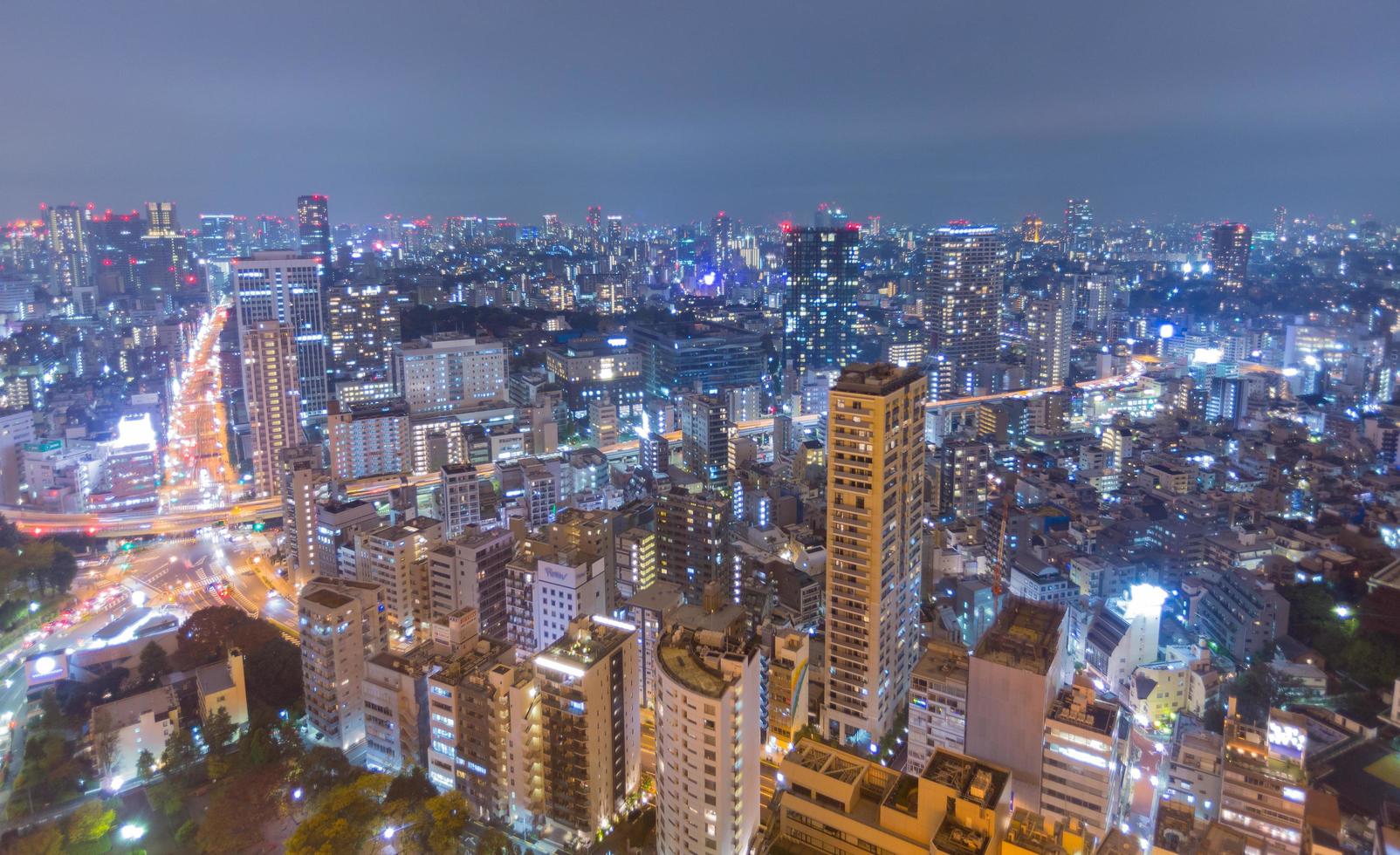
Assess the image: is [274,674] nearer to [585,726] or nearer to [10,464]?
[585,726]

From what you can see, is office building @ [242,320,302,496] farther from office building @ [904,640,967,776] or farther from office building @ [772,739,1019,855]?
office building @ [772,739,1019,855]

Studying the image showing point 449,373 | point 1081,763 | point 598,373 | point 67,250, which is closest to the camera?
point 1081,763

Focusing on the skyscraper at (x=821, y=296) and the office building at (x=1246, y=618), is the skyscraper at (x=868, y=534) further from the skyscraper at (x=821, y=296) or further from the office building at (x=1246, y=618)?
the skyscraper at (x=821, y=296)

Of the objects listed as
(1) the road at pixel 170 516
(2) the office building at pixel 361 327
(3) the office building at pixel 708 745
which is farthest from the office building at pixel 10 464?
(3) the office building at pixel 708 745

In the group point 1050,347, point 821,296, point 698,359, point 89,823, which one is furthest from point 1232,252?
point 89,823

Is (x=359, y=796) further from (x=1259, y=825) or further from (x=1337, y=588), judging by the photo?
(x=1337, y=588)

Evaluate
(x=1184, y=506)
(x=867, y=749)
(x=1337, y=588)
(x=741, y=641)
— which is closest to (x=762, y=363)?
(x=1184, y=506)
